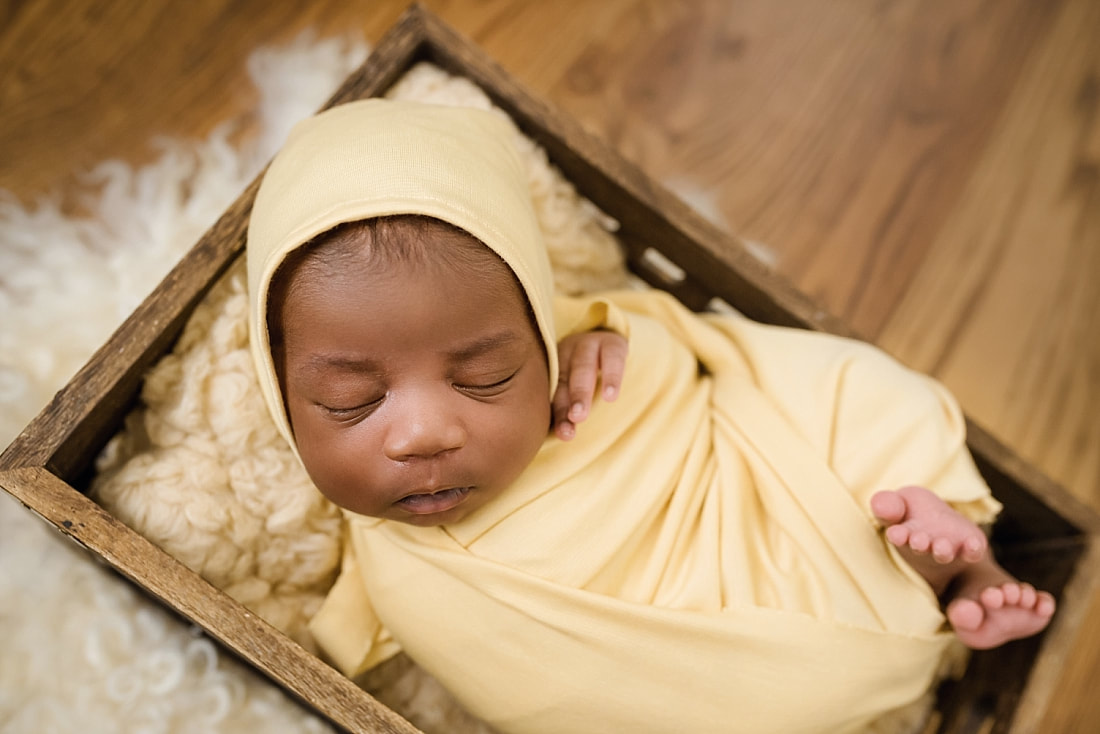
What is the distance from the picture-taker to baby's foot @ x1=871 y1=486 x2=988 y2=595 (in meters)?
0.76

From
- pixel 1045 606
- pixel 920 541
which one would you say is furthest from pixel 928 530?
pixel 1045 606

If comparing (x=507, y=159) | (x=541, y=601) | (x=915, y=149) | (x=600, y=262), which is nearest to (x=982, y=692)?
(x=541, y=601)

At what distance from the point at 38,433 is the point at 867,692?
2.66ft

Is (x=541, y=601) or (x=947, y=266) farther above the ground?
(x=947, y=266)

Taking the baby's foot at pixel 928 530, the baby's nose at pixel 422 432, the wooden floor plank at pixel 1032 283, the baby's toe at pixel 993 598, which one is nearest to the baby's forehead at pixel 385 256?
the baby's nose at pixel 422 432

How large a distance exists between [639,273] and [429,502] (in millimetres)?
517

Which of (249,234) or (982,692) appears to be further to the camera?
(982,692)

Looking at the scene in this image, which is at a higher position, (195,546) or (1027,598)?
(1027,598)

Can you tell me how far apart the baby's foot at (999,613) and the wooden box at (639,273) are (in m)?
0.10

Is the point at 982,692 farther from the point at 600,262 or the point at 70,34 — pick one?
the point at 70,34

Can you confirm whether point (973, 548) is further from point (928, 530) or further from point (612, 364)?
point (612, 364)

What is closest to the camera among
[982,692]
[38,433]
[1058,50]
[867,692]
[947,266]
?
[38,433]

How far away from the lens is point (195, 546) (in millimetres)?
811

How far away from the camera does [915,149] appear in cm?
145
